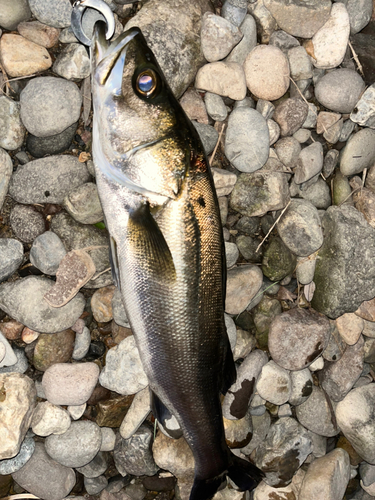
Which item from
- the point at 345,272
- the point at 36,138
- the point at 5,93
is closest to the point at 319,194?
the point at 345,272

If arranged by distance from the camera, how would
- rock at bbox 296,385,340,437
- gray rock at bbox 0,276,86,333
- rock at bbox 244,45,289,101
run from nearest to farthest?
1. gray rock at bbox 0,276,86,333
2. rock at bbox 244,45,289,101
3. rock at bbox 296,385,340,437

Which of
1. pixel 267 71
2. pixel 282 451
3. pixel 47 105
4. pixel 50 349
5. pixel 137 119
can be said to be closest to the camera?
pixel 137 119

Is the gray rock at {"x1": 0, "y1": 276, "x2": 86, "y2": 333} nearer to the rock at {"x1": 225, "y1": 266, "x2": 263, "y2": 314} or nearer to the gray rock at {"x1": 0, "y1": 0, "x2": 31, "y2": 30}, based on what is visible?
the rock at {"x1": 225, "y1": 266, "x2": 263, "y2": 314}

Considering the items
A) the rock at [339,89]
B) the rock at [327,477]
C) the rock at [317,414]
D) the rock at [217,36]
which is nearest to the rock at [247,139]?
the rock at [217,36]

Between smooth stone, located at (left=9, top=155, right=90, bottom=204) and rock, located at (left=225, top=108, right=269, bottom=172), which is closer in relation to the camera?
smooth stone, located at (left=9, top=155, right=90, bottom=204)

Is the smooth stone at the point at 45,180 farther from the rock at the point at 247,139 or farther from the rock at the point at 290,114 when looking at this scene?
the rock at the point at 290,114

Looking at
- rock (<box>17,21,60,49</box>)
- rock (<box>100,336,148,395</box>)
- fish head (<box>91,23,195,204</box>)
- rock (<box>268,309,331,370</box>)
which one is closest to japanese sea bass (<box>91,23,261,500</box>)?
fish head (<box>91,23,195,204</box>)

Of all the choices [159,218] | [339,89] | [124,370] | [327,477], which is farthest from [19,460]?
[339,89]

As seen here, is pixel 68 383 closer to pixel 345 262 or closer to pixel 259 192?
pixel 259 192

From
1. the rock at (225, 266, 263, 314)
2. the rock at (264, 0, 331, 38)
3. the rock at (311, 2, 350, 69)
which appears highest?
the rock at (264, 0, 331, 38)
